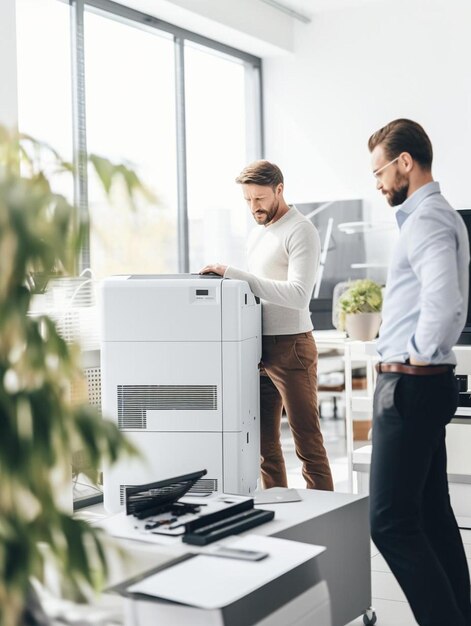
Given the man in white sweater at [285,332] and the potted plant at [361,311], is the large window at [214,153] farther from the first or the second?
the man in white sweater at [285,332]

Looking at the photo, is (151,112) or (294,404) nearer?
(294,404)

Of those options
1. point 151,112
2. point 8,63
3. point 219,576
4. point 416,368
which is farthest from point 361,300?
point 219,576

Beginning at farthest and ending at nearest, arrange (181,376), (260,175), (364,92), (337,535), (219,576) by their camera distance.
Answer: (364,92) < (260,175) < (181,376) < (337,535) < (219,576)

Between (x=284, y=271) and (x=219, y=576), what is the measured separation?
5.08ft

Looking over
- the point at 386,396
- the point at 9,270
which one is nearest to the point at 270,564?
the point at 386,396

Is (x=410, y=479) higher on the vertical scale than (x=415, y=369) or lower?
lower

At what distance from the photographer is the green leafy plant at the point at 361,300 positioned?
438 cm

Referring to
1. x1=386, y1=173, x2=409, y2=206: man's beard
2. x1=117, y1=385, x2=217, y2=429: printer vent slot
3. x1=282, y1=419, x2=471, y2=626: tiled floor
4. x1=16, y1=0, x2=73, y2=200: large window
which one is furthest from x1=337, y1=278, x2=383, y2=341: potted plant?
x1=386, y1=173, x2=409, y2=206: man's beard

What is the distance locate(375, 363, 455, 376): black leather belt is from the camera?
2145mm

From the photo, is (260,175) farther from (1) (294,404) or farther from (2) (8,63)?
(2) (8,63)

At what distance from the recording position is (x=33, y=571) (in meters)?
1.04

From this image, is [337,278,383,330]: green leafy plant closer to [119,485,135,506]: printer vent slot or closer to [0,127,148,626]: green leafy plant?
[119,485,135,506]: printer vent slot

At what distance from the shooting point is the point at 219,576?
184cm

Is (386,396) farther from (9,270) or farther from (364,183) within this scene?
(364,183)
